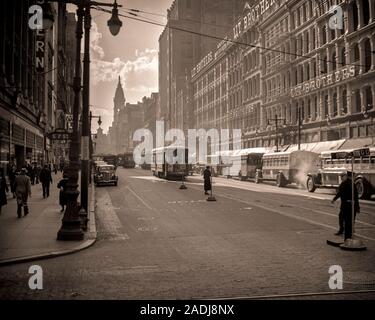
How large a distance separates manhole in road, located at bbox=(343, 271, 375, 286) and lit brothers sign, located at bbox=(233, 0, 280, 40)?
179 feet

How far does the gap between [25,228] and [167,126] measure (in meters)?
129

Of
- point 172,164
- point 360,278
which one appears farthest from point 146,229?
point 172,164

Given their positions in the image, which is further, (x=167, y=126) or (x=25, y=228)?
(x=167, y=126)

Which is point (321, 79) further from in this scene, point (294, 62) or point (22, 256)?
point (22, 256)

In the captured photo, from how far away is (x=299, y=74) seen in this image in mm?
51375

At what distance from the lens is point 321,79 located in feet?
151

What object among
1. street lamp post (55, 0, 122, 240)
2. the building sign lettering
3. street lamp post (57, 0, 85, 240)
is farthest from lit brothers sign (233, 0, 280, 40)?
street lamp post (57, 0, 85, 240)

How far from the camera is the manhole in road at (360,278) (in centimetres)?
706

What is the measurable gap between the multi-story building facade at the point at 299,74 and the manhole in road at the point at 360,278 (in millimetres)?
26125

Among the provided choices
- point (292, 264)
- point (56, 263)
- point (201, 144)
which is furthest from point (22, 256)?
point (201, 144)

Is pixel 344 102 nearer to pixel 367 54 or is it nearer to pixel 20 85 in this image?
pixel 367 54

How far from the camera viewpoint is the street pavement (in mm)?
6633

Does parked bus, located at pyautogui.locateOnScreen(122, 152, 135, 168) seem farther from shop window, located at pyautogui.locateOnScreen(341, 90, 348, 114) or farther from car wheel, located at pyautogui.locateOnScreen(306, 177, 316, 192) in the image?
car wheel, located at pyautogui.locateOnScreen(306, 177, 316, 192)

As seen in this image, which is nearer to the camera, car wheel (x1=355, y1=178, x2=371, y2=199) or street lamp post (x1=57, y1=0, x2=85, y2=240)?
street lamp post (x1=57, y1=0, x2=85, y2=240)
